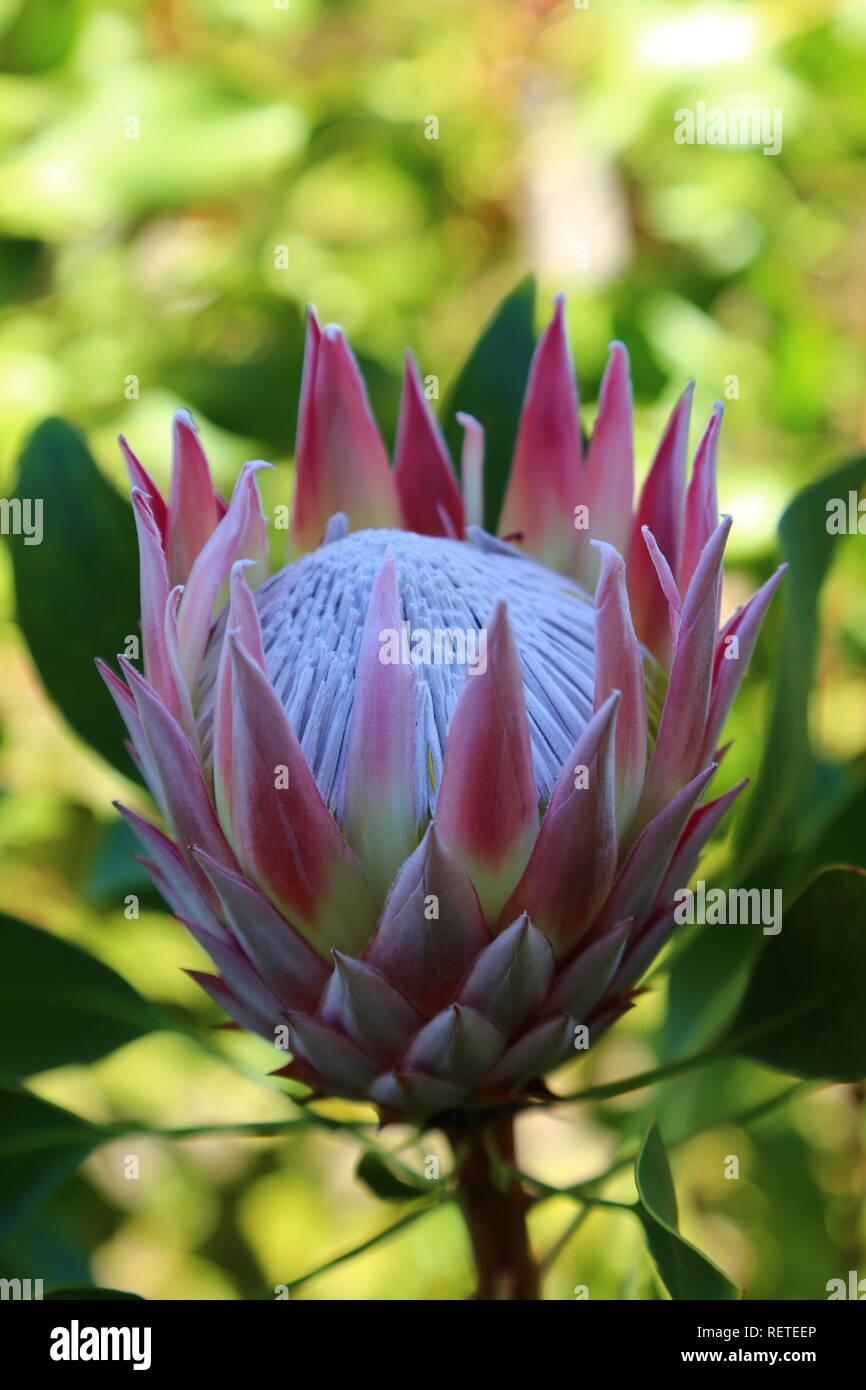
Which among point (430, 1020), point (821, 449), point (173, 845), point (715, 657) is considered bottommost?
point (430, 1020)

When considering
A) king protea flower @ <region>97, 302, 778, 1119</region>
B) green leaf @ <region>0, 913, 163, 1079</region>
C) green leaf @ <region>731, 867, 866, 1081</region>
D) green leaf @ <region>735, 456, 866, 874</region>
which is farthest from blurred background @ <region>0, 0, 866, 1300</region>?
king protea flower @ <region>97, 302, 778, 1119</region>

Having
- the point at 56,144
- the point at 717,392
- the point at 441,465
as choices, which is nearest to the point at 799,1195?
the point at 717,392

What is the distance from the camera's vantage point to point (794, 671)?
3.37ft

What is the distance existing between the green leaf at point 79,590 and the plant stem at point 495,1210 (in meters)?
0.47

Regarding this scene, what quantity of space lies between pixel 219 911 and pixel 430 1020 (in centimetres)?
16

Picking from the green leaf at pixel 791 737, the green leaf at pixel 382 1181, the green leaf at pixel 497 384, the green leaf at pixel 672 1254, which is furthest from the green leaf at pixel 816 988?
the green leaf at pixel 497 384

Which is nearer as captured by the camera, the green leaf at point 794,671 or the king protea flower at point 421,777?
the king protea flower at point 421,777

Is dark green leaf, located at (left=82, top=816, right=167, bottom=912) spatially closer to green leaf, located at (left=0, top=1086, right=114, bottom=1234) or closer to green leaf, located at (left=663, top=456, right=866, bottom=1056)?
green leaf, located at (left=0, top=1086, right=114, bottom=1234)

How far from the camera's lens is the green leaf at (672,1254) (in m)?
0.75

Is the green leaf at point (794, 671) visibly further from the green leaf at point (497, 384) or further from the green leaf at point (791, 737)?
the green leaf at point (497, 384)

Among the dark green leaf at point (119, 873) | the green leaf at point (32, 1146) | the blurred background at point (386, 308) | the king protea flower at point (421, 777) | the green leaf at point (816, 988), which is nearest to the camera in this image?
the king protea flower at point (421, 777)

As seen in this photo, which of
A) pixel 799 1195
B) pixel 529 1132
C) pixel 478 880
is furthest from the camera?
pixel 529 1132

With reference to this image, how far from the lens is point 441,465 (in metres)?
1.02
